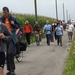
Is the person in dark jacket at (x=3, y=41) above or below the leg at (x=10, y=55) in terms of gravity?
above

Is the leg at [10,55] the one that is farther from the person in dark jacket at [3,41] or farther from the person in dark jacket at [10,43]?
the person in dark jacket at [3,41]

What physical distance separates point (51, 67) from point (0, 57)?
5734 millimetres

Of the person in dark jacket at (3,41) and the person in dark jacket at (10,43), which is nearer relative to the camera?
the person in dark jacket at (3,41)

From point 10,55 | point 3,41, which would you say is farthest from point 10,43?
point 3,41

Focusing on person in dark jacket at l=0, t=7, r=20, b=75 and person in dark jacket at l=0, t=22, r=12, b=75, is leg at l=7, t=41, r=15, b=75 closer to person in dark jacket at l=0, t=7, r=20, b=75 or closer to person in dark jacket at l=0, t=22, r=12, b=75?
person in dark jacket at l=0, t=7, r=20, b=75

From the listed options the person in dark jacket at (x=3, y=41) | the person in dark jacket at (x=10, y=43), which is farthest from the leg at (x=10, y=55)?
the person in dark jacket at (x=3, y=41)

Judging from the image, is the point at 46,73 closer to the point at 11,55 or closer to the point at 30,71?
the point at 30,71

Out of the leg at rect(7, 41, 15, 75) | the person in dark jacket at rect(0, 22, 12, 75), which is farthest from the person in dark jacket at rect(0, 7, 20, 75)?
the person in dark jacket at rect(0, 22, 12, 75)

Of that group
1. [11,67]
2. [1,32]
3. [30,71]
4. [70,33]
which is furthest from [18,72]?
[70,33]

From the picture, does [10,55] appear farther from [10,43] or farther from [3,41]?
[3,41]

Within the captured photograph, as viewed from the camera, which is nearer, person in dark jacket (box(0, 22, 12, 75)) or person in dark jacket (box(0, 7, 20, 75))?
person in dark jacket (box(0, 22, 12, 75))

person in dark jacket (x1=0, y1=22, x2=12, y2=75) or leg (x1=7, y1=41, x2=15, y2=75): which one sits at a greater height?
person in dark jacket (x1=0, y1=22, x2=12, y2=75)

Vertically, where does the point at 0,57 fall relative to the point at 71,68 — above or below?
above

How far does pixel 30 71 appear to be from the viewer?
490 inches
